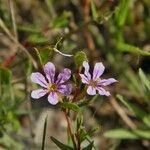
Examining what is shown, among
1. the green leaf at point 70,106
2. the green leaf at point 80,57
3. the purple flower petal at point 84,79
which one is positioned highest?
the green leaf at point 80,57

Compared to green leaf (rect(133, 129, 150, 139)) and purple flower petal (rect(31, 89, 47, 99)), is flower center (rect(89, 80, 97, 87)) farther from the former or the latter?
green leaf (rect(133, 129, 150, 139))

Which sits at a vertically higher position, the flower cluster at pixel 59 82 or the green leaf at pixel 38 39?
the green leaf at pixel 38 39

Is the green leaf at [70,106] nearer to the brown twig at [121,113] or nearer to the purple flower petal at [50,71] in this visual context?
the purple flower petal at [50,71]

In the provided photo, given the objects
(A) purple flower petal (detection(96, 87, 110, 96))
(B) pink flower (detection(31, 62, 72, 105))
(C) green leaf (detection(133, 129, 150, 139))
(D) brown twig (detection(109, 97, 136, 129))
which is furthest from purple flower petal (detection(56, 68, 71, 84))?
(D) brown twig (detection(109, 97, 136, 129))

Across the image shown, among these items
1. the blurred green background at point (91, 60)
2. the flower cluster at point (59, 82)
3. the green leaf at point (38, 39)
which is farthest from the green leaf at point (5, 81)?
the flower cluster at point (59, 82)

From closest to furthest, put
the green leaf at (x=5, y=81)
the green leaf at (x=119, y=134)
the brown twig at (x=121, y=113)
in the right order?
the green leaf at (x=5, y=81)
the green leaf at (x=119, y=134)
the brown twig at (x=121, y=113)

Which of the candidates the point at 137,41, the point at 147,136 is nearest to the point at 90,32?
the point at 137,41

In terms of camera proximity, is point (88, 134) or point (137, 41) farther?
point (137, 41)

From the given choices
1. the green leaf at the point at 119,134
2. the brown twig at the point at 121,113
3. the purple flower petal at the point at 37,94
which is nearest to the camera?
the purple flower petal at the point at 37,94

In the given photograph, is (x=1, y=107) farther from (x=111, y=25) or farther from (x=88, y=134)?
→ (x=111, y=25)
